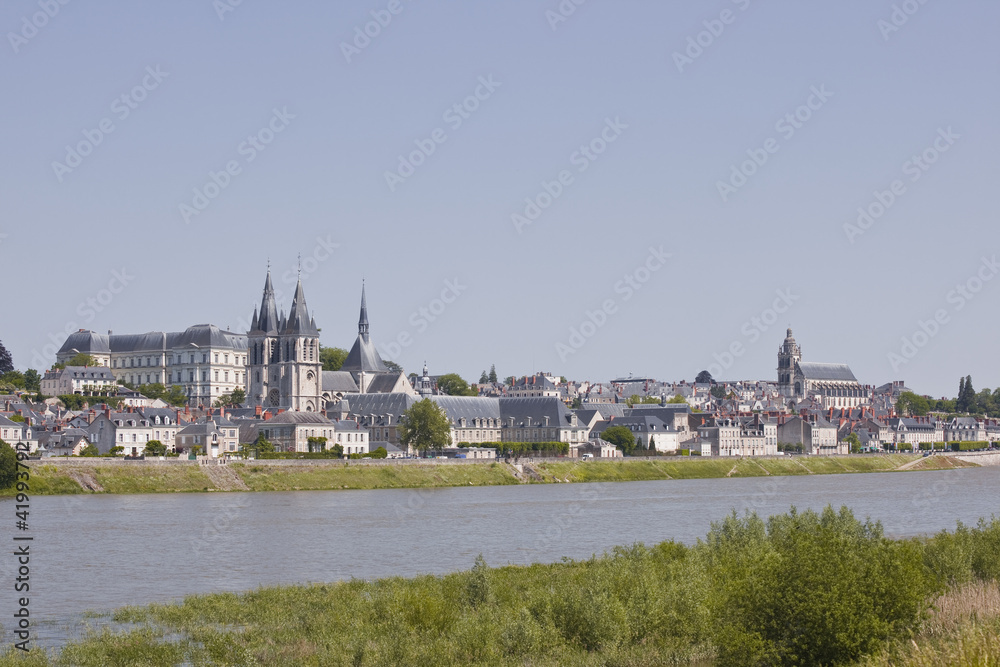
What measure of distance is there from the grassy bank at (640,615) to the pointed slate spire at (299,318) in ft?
376

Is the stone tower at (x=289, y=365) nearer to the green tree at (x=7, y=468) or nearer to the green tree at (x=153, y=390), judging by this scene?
the green tree at (x=153, y=390)

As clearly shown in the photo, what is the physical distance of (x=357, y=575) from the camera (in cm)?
3591

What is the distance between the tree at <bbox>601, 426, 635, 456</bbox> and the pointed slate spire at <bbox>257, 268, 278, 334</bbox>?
4521cm

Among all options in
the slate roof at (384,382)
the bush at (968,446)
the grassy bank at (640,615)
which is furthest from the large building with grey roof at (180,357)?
the grassy bank at (640,615)

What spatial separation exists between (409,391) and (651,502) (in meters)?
81.1

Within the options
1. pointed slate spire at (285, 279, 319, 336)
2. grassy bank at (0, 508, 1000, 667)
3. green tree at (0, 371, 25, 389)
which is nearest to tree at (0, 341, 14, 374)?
green tree at (0, 371, 25, 389)

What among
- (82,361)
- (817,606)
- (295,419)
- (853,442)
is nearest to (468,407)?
(295,419)

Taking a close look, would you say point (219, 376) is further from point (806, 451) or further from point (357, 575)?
point (357, 575)

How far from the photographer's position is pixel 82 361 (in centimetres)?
18712

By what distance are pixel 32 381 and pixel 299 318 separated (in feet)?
146

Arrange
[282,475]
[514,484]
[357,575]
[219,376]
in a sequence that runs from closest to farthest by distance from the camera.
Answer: [357,575] < [282,475] < [514,484] < [219,376]

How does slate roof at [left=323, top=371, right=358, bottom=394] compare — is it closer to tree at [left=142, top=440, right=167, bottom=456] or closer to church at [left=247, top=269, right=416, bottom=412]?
church at [left=247, top=269, right=416, bottom=412]

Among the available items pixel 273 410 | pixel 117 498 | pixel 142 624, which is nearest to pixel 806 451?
pixel 273 410

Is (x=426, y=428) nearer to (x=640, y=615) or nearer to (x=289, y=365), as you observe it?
(x=289, y=365)
